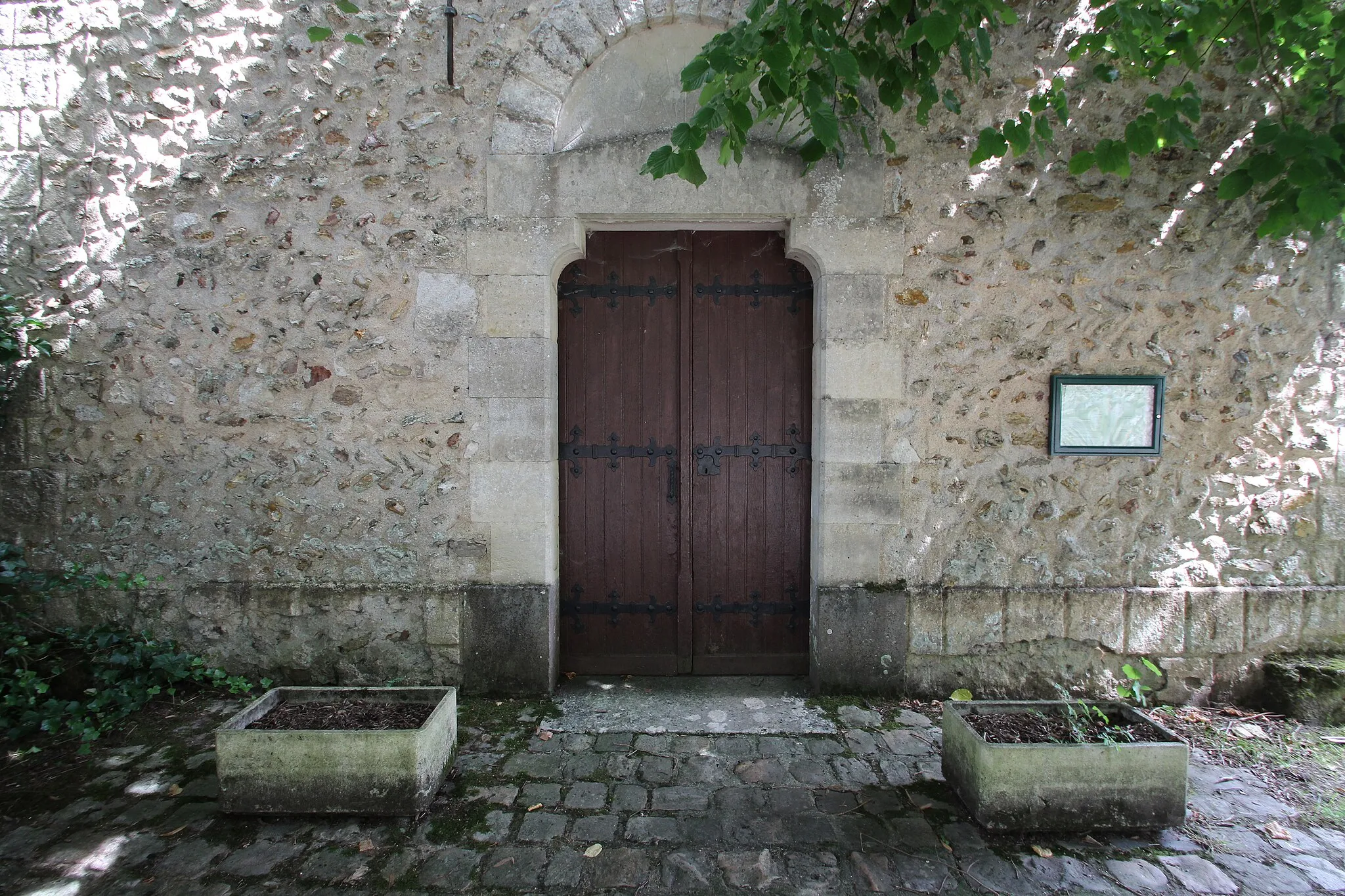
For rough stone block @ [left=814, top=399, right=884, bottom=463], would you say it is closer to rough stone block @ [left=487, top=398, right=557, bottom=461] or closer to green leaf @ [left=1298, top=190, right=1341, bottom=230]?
rough stone block @ [left=487, top=398, right=557, bottom=461]

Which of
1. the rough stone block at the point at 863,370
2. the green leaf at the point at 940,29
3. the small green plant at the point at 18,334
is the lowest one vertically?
the rough stone block at the point at 863,370

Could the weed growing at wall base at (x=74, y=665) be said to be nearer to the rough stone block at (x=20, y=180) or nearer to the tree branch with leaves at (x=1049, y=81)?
the rough stone block at (x=20, y=180)

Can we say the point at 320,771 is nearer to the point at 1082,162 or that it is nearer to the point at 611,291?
the point at 611,291

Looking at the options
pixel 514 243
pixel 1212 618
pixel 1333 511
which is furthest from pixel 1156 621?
pixel 514 243

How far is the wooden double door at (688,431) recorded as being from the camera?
12.0 feet

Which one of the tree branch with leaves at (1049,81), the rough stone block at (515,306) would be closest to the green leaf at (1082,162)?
the tree branch with leaves at (1049,81)

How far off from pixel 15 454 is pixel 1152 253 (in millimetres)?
5401

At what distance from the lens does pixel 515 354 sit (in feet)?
11.0

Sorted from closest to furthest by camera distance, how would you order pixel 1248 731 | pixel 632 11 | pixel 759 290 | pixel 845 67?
1. pixel 845 67
2. pixel 1248 731
3. pixel 632 11
4. pixel 759 290

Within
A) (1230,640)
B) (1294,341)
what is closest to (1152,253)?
(1294,341)

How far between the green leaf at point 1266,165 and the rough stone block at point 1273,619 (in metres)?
1.84

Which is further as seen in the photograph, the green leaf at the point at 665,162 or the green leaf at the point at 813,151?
the green leaf at the point at 813,151

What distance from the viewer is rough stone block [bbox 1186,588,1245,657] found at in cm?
335

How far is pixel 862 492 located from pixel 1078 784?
1.42 metres
